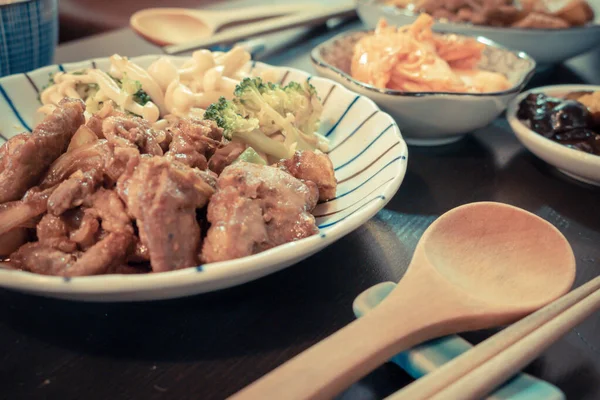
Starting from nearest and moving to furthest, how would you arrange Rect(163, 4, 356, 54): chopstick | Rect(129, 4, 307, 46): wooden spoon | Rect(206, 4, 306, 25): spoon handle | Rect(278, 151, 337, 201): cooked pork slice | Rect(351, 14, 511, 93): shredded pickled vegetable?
Rect(278, 151, 337, 201): cooked pork slice < Rect(351, 14, 511, 93): shredded pickled vegetable < Rect(163, 4, 356, 54): chopstick < Rect(129, 4, 307, 46): wooden spoon < Rect(206, 4, 306, 25): spoon handle

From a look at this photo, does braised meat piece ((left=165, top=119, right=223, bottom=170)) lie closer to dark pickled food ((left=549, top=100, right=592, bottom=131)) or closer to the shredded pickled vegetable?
the shredded pickled vegetable

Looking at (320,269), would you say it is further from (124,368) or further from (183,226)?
(124,368)

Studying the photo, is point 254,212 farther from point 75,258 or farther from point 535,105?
point 535,105

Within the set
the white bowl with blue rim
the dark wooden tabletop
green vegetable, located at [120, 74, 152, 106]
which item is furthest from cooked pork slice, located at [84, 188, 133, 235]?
green vegetable, located at [120, 74, 152, 106]

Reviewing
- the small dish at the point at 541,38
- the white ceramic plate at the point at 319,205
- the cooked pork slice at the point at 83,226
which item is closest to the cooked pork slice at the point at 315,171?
the white ceramic plate at the point at 319,205

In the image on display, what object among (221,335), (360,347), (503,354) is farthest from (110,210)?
(503,354)

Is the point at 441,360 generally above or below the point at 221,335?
above

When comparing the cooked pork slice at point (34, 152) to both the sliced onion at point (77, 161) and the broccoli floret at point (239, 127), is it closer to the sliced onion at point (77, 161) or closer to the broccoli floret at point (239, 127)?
the sliced onion at point (77, 161)
